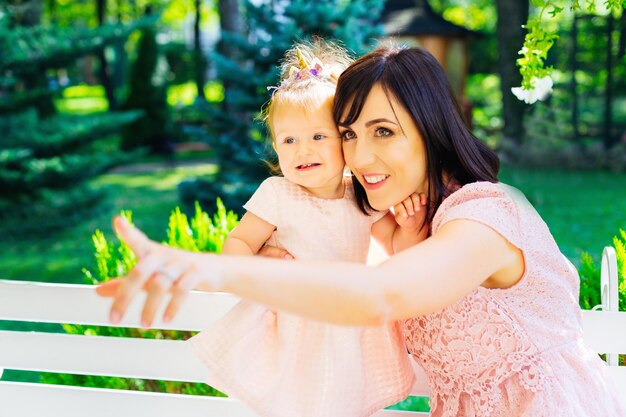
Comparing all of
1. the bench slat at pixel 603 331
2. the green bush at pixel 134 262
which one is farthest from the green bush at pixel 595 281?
the green bush at pixel 134 262

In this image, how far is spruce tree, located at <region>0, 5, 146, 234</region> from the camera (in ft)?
28.5

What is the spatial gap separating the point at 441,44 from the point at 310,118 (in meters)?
10.3

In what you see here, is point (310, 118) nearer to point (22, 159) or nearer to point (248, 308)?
point (248, 308)

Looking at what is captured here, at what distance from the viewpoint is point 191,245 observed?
130 inches

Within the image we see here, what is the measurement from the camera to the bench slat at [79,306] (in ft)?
7.97

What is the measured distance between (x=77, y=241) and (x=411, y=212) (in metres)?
8.51

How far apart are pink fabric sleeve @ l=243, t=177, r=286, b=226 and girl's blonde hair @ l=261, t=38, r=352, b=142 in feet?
0.68

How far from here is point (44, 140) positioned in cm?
872

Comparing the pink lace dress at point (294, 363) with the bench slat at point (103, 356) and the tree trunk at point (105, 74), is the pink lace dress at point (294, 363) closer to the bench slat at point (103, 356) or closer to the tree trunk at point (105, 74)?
the bench slat at point (103, 356)

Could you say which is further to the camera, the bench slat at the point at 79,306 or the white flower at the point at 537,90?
the bench slat at the point at 79,306

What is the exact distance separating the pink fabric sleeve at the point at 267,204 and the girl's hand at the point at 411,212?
0.31m

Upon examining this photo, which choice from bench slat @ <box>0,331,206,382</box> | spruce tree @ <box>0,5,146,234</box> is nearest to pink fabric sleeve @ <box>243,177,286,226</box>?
bench slat @ <box>0,331,206,382</box>

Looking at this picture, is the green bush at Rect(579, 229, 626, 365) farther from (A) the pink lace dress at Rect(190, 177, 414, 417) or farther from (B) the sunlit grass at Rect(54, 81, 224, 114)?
(B) the sunlit grass at Rect(54, 81, 224, 114)

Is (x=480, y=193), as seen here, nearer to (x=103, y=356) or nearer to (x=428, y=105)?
(x=428, y=105)
